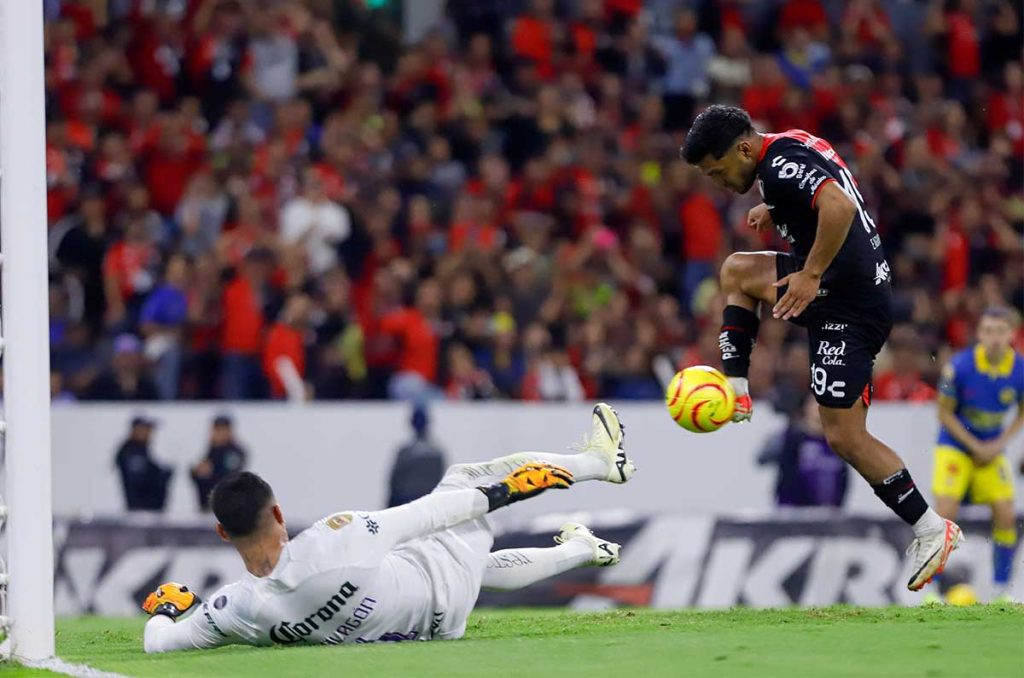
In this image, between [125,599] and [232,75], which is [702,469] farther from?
[232,75]

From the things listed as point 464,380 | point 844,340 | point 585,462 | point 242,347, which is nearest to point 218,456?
point 242,347

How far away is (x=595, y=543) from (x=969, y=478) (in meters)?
6.05

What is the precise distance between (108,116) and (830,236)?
11777 millimetres

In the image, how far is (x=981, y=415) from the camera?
13.8 m

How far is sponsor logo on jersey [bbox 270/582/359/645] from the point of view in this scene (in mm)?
7758

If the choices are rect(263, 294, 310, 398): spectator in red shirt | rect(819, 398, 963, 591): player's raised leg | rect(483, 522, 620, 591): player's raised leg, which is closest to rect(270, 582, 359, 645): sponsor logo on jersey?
rect(483, 522, 620, 591): player's raised leg

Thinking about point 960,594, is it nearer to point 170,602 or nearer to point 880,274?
point 880,274

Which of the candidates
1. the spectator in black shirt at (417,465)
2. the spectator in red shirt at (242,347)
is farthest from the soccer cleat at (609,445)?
the spectator in red shirt at (242,347)

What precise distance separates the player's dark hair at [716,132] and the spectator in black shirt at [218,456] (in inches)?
317

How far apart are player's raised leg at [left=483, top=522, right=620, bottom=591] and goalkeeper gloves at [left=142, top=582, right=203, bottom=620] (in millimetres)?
1463

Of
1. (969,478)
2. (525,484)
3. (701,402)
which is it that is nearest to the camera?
(525,484)

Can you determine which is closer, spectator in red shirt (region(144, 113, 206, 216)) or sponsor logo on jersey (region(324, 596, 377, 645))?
sponsor logo on jersey (region(324, 596, 377, 645))

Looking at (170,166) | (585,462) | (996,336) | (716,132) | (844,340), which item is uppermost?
(716,132)

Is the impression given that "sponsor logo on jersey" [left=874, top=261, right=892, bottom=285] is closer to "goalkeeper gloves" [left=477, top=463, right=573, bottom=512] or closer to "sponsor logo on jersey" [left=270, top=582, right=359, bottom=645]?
"goalkeeper gloves" [left=477, top=463, right=573, bottom=512]
